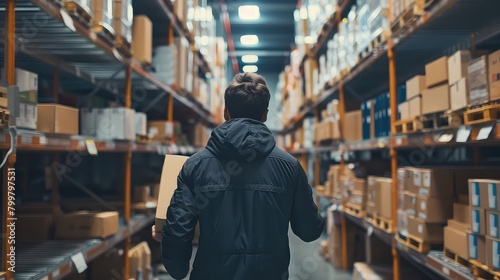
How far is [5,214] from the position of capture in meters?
2.06

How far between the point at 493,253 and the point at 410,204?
110cm

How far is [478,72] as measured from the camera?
238cm

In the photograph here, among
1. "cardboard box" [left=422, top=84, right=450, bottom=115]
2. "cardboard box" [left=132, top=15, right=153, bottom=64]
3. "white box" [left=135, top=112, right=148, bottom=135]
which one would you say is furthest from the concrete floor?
"cardboard box" [left=422, top=84, right=450, bottom=115]

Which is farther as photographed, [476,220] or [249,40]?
[249,40]

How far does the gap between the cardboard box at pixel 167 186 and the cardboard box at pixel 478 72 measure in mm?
1654

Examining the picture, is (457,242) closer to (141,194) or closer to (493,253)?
(493,253)

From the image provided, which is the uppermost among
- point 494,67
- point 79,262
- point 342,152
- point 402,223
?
point 494,67

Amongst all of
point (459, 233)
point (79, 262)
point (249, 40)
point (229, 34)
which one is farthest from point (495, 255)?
point (249, 40)

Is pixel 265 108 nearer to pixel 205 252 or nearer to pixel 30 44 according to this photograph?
pixel 205 252

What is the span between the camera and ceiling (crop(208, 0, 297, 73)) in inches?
414

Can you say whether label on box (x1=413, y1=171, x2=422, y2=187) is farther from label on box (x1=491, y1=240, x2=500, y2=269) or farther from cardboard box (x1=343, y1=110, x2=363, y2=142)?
cardboard box (x1=343, y1=110, x2=363, y2=142)

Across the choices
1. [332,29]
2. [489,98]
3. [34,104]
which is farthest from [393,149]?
[332,29]

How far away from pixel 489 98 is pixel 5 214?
2.39 meters

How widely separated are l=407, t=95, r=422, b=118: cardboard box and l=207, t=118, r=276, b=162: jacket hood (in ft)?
4.67
